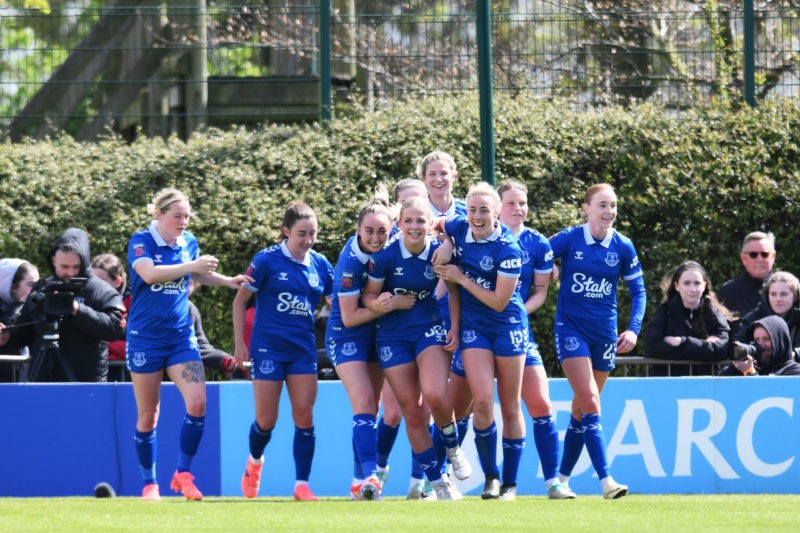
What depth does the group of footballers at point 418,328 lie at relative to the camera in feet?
30.9

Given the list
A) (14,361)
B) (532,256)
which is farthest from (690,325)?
(14,361)

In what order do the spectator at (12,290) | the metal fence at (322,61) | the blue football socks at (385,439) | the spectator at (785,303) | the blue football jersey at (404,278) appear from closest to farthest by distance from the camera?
the blue football jersey at (404,278), the blue football socks at (385,439), the spectator at (785,303), the spectator at (12,290), the metal fence at (322,61)

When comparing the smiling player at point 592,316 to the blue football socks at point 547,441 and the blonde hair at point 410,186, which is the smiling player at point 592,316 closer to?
the blue football socks at point 547,441

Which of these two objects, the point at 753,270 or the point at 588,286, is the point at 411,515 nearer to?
the point at 588,286

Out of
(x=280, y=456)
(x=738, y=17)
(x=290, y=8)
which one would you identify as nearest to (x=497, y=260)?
(x=280, y=456)

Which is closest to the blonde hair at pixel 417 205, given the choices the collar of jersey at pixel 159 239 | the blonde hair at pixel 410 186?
the blonde hair at pixel 410 186

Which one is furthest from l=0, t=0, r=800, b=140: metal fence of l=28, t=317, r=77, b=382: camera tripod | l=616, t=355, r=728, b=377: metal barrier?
l=28, t=317, r=77, b=382: camera tripod

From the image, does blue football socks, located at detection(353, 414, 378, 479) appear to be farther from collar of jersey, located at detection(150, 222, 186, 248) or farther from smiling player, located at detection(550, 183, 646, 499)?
collar of jersey, located at detection(150, 222, 186, 248)

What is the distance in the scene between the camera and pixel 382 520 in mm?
8016

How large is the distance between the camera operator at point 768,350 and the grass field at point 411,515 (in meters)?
1.71

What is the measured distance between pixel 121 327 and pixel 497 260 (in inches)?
136

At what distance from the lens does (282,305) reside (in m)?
10.1

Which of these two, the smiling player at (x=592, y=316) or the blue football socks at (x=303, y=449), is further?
the blue football socks at (x=303, y=449)

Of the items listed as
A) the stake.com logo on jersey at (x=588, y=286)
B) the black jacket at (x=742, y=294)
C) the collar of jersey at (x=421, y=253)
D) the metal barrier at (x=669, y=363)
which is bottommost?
the metal barrier at (x=669, y=363)
